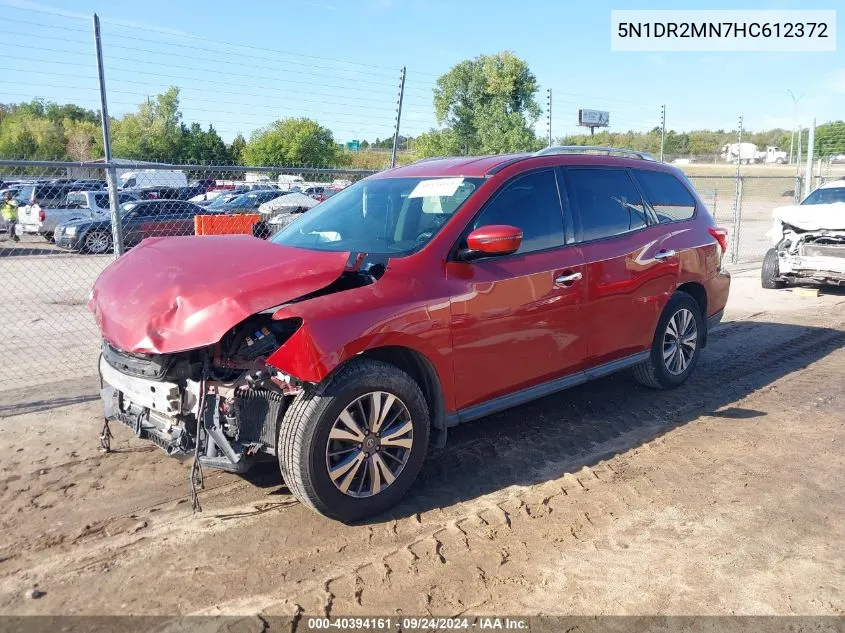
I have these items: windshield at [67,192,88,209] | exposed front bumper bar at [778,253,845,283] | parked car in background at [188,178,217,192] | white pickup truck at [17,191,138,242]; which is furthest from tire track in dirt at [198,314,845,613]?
windshield at [67,192,88,209]

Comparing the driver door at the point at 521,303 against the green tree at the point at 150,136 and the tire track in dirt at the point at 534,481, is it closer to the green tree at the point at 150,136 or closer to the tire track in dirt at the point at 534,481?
the tire track in dirt at the point at 534,481

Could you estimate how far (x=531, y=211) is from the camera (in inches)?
184

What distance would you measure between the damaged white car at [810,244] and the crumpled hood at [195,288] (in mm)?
Answer: 9464

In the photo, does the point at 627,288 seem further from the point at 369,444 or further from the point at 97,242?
the point at 97,242

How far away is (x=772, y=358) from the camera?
721 centimetres

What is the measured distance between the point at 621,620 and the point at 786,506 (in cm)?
160

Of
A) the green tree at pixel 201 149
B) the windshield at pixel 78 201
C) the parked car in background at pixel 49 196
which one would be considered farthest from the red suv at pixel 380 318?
the green tree at pixel 201 149

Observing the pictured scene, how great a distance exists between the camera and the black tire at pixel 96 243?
56.6ft

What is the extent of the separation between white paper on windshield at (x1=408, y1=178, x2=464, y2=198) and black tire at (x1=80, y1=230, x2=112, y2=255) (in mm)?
14612

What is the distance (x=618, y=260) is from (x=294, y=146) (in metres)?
42.8

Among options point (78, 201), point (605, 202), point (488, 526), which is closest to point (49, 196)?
point (78, 201)

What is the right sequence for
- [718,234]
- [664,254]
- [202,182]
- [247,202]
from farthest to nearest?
[202,182] → [247,202] → [718,234] → [664,254]

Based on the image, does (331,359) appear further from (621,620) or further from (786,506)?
(786,506)

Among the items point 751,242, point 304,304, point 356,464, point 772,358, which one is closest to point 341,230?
point 304,304
